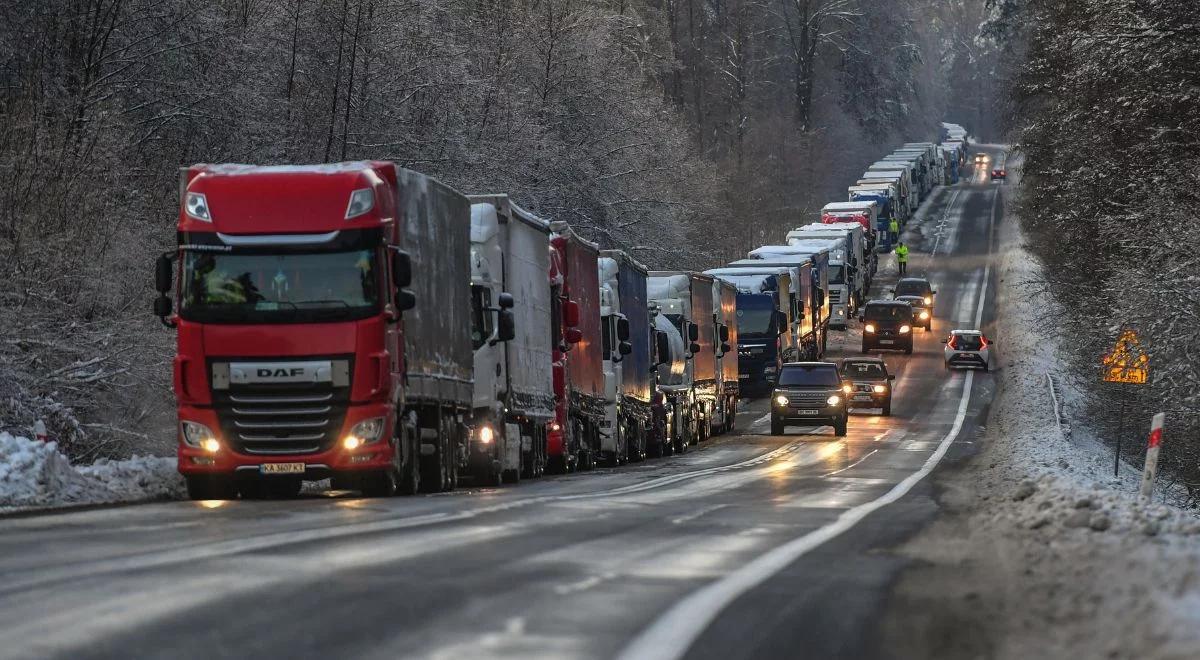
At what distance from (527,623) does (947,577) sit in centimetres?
350

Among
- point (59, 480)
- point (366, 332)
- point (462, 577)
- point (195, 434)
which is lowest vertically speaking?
point (462, 577)

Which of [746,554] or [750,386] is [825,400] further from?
[746,554]

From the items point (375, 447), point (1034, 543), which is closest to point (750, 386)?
point (375, 447)

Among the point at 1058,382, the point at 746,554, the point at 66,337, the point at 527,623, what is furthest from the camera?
the point at 1058,382

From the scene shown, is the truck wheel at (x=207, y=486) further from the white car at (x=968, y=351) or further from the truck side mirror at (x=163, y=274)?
the white car at (x=968, y=351)

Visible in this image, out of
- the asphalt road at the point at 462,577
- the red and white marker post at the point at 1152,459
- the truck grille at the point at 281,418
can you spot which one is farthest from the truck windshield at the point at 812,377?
the truck grille at the point at 281,418

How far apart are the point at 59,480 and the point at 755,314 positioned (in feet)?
137

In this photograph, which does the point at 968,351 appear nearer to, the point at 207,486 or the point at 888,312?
the point at 888,312

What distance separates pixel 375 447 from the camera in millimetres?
19297

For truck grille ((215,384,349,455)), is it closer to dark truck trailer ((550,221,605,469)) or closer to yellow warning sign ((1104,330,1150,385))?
dark truck trailer ((550,221,605,469))

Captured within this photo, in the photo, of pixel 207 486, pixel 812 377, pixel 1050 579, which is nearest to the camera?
pixel 1050 579

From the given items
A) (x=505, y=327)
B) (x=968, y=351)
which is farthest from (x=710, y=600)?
(x=968, y=351)

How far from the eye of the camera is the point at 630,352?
35312 millimetres

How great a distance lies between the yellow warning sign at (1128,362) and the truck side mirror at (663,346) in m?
10.6
